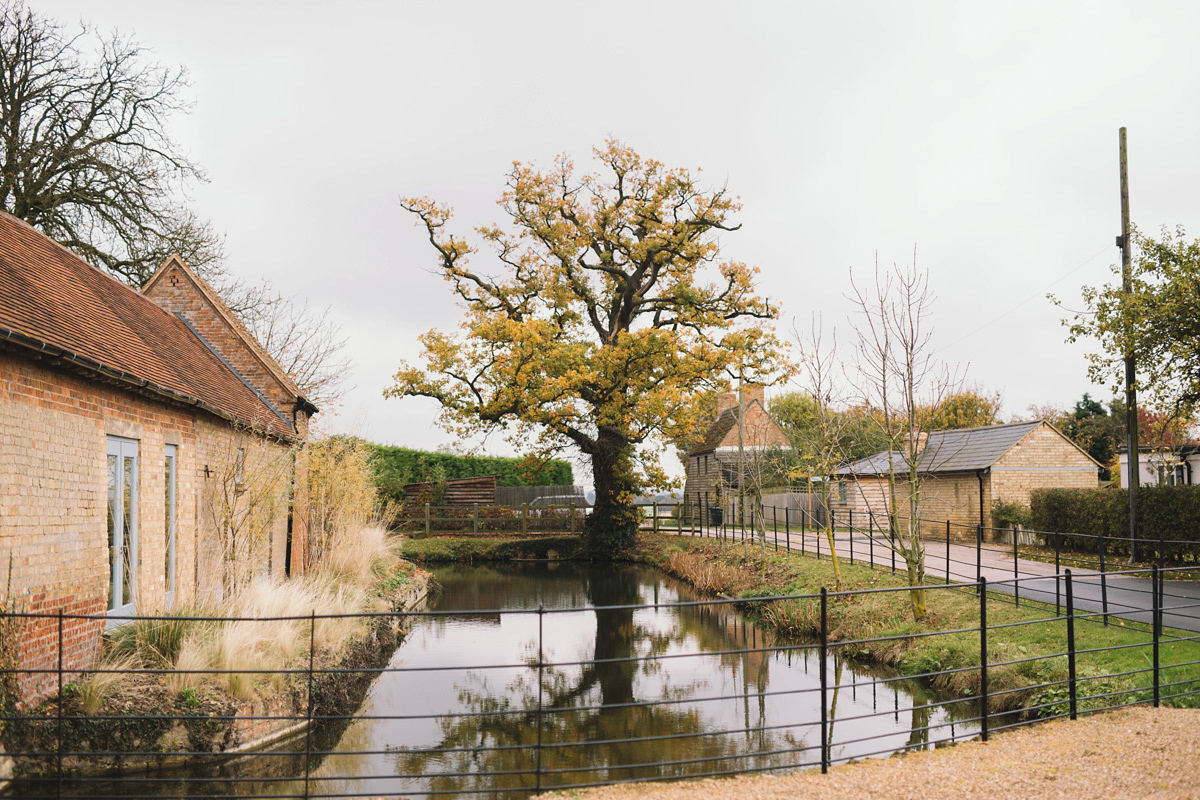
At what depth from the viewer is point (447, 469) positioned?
40.4m

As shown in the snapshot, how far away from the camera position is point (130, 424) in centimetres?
1032

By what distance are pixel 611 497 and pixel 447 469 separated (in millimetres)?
12383

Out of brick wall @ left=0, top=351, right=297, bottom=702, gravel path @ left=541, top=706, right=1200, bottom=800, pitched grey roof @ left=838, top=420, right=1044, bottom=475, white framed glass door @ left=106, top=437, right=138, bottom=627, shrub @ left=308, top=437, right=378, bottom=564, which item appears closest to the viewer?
gravel path @ left=541, top=706, right=1200, bottom=800

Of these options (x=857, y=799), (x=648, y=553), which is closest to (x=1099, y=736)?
(x=857, y=799)

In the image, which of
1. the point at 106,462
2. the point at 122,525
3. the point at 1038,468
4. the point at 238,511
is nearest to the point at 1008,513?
the point at 1038,468

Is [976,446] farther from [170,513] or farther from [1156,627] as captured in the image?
[170,513]

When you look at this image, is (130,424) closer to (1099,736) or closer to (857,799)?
(857,799)

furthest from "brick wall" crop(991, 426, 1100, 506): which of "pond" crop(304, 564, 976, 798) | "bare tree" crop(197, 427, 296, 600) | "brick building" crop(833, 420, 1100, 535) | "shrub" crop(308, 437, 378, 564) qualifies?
"bare tree" crop(197, 427, 296, 600)

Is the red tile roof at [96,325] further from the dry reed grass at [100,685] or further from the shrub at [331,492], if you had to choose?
the dry reed grass at [100,685]

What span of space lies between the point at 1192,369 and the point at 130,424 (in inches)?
801

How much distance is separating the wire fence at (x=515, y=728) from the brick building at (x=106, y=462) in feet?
2.85

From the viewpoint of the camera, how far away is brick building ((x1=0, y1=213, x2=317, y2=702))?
311 inches

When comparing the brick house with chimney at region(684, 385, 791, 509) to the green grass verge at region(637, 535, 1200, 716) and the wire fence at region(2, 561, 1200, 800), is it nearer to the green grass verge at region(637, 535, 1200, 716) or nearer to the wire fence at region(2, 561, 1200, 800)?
the green grass verge at region(637, 535, 1200, 716)

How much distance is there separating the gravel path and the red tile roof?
6498mm
